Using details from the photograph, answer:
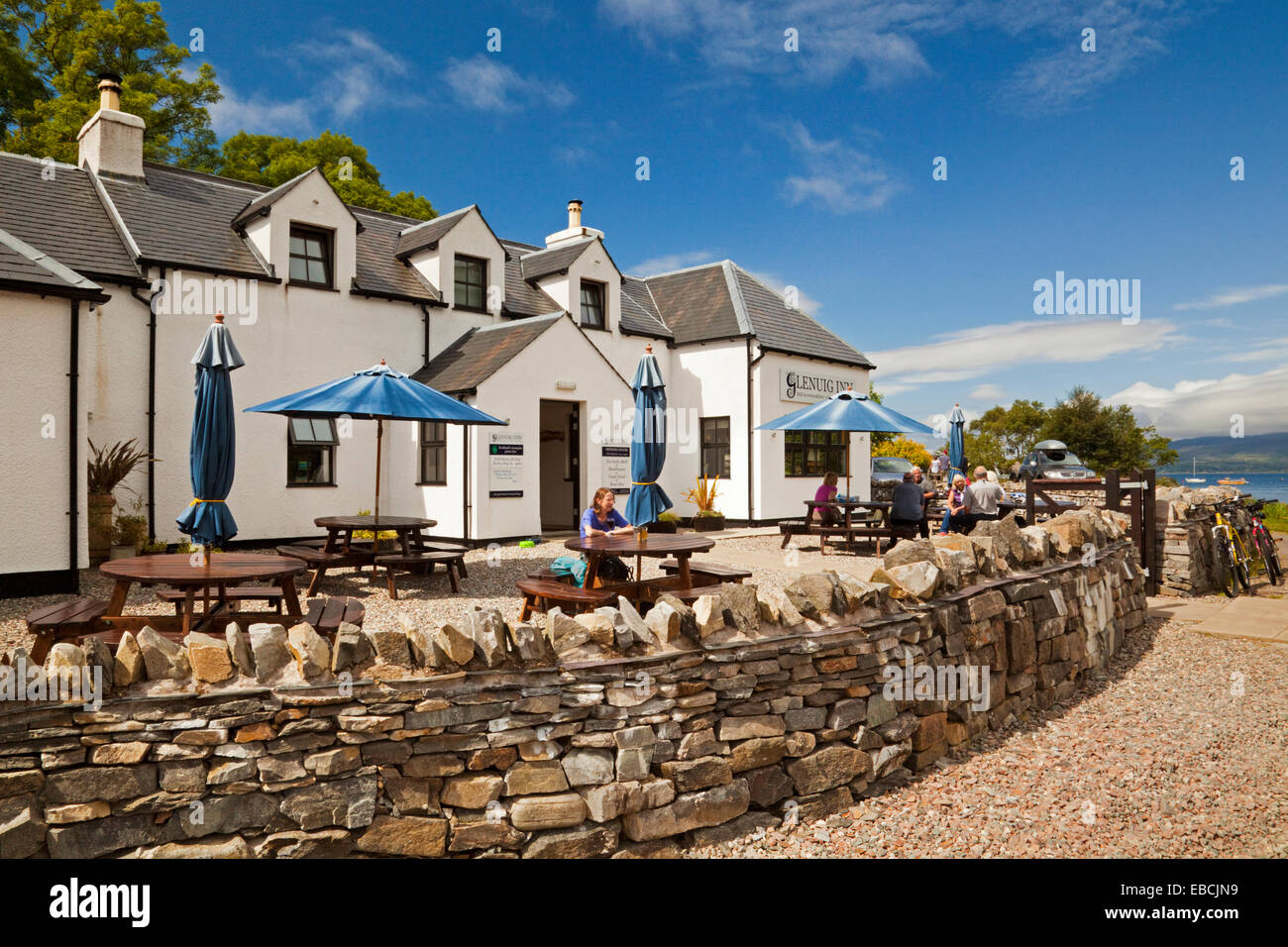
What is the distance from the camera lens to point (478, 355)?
14.7 metres

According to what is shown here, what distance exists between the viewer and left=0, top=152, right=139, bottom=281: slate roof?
1157 cm

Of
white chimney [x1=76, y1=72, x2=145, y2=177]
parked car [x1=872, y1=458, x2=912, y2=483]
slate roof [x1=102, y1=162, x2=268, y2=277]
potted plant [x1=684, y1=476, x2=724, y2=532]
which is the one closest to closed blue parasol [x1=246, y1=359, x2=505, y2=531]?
slate roof [x1=102, y1=162, x2=268, y2=277]

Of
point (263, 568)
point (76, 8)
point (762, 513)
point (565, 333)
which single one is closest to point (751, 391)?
point (762, 513)

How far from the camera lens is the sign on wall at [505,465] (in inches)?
544

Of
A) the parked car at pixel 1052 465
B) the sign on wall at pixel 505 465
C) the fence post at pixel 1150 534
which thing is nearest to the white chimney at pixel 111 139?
the sign on wall at pixel 505 465

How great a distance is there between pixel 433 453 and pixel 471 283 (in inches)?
166

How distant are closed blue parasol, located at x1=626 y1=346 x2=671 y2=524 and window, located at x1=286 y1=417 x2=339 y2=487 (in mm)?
8030

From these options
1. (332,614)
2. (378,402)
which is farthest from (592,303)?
(332,614)

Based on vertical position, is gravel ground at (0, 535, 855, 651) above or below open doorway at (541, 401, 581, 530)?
below

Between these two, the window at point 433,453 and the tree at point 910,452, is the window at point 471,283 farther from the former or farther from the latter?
the tree at point 910,452

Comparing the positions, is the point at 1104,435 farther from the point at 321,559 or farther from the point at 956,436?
the point at 321,559

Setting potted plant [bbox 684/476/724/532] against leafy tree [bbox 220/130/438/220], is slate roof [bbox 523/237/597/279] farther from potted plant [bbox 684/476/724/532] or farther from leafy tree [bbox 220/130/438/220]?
leafy tree [bbox 220/130/438/220]

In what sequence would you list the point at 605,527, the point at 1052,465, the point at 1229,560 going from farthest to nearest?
the point at 1052,465 < the point at 1229,560 < the point at 605,527
